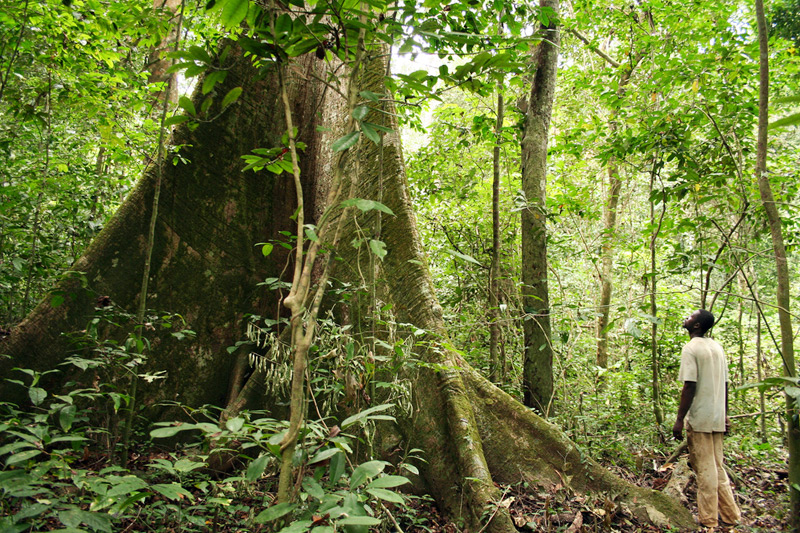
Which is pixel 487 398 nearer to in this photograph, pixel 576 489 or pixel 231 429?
pixel 576 489

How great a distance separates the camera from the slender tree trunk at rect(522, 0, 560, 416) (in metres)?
4.66

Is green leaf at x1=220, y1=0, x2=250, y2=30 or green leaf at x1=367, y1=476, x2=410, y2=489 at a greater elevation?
green leaf at x1=220, y1=0, x2=250, y2=30

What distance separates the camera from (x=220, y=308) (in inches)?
155

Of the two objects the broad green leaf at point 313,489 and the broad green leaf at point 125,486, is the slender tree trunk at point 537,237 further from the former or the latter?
the broad green leaf at point 125,486

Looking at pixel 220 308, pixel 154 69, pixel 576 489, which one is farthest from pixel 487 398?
pixel 154 69

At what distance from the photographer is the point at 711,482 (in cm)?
354

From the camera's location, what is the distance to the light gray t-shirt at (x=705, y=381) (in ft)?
12.0

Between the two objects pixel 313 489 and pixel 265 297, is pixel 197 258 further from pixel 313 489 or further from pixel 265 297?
pixel 313 489

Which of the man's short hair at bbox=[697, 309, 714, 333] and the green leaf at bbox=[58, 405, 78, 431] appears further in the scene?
the man's short hair at bbox=[697, 309, 714, 333]

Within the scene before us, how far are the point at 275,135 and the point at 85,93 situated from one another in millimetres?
1572

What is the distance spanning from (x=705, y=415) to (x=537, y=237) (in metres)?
2.13

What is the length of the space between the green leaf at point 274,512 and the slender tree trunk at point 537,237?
3.65 m

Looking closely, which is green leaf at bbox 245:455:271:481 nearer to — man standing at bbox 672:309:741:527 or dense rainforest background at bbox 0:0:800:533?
dense rainforest background at bbox 0:0:800:533

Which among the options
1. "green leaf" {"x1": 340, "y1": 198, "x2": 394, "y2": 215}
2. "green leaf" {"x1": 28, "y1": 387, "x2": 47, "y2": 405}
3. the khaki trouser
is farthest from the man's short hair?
"green leaf" {"x1": 28, "y1": 387, "x2": 47, "y2": 405}
